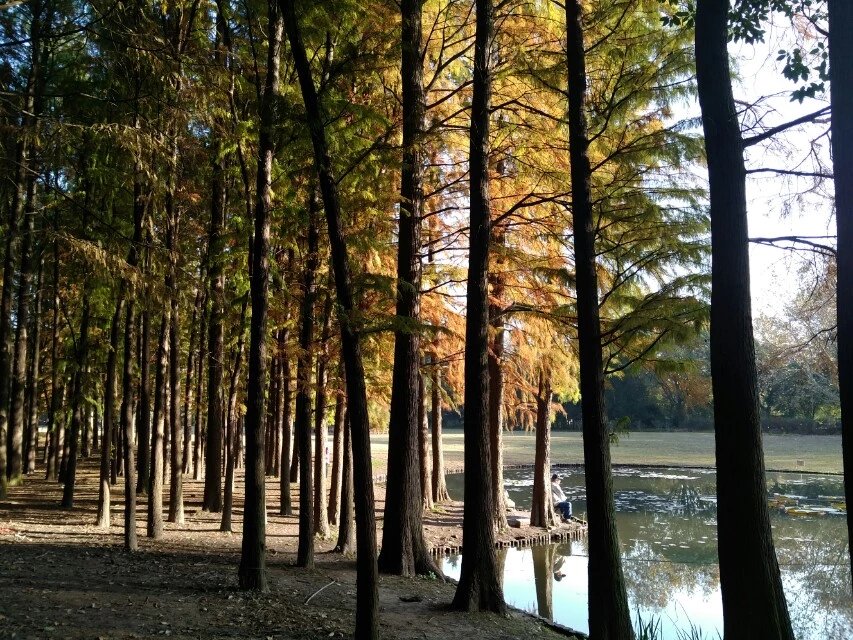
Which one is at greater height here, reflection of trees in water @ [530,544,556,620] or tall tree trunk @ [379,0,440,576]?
tall tree trunk @ [379,0,440,576]

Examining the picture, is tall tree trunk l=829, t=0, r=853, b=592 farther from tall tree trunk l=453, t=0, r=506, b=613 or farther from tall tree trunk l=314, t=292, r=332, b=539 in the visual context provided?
tall tree trunk l=314, t=292, r=332, b=539

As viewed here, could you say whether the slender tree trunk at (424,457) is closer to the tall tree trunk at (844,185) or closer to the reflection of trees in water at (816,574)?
the reflection of trees in water at (816,574)

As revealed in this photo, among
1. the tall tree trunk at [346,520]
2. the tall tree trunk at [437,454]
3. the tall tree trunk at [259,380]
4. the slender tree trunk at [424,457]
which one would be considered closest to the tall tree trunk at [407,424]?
the tall tree trunk at [346,520]

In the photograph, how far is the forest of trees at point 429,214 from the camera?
18.1 ft

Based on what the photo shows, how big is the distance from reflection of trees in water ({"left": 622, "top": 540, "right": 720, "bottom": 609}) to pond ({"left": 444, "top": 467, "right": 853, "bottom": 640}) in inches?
0.7

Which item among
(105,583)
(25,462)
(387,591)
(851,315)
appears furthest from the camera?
(25,462)

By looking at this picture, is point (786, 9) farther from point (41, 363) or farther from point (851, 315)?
point (41, 363)

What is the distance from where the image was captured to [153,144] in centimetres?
706

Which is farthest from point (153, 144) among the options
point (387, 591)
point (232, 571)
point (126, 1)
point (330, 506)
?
point (330, 506)

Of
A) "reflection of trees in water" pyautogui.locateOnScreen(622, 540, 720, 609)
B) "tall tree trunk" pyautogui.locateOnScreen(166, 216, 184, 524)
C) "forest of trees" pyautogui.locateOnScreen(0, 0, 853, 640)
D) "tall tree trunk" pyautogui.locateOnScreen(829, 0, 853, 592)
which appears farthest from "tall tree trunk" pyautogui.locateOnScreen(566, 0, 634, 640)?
"reflection of trees in water" pyautogui.locateOnScreen(622, 540, 720, 609)

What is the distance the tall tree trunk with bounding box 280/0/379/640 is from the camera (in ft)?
17.8

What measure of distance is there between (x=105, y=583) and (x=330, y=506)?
6.88 metres

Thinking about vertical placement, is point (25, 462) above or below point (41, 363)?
below

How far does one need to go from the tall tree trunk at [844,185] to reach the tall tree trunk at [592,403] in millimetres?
2891
